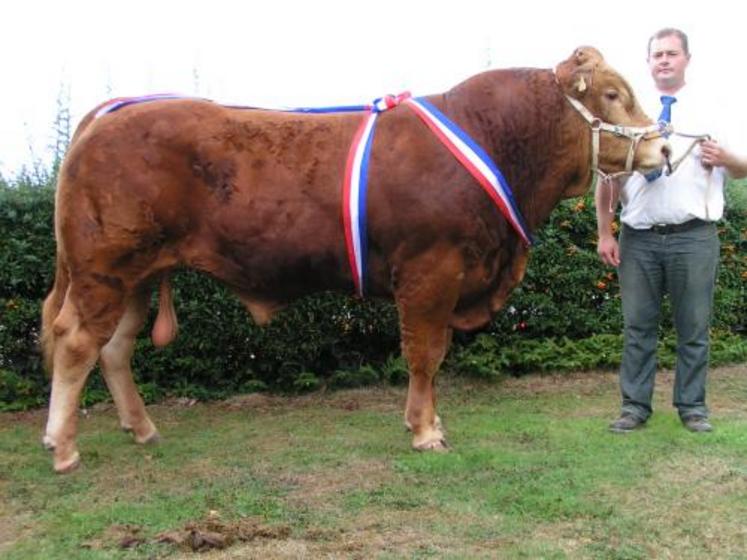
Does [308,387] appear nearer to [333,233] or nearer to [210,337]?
[210,337]

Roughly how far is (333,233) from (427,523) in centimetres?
159

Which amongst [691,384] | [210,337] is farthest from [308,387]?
[691,384]

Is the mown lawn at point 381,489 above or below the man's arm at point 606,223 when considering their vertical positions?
below

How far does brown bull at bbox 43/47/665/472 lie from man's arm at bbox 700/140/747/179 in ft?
0.95

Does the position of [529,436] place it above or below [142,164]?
below

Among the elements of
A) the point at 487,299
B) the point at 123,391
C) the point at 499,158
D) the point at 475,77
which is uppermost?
the point at 475,77

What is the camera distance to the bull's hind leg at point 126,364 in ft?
16.9

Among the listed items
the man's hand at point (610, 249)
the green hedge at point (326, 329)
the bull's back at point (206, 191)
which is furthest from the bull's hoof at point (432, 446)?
the green hedge at point (326, 329)

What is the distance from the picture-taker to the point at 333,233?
467cm

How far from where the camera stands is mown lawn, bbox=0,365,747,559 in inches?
142

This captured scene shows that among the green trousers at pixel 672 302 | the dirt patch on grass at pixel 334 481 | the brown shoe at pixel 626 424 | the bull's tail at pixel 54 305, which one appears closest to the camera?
the dirt patch on grass at pixel 334 481

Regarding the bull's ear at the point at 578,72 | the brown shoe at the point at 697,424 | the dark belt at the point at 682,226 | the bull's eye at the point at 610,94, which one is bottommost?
the brown shoe at the point at 697,424

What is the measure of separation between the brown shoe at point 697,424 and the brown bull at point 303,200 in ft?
4.78

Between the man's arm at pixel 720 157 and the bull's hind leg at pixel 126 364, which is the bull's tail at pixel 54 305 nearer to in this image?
the bull's hind leg at pixel 126 364
